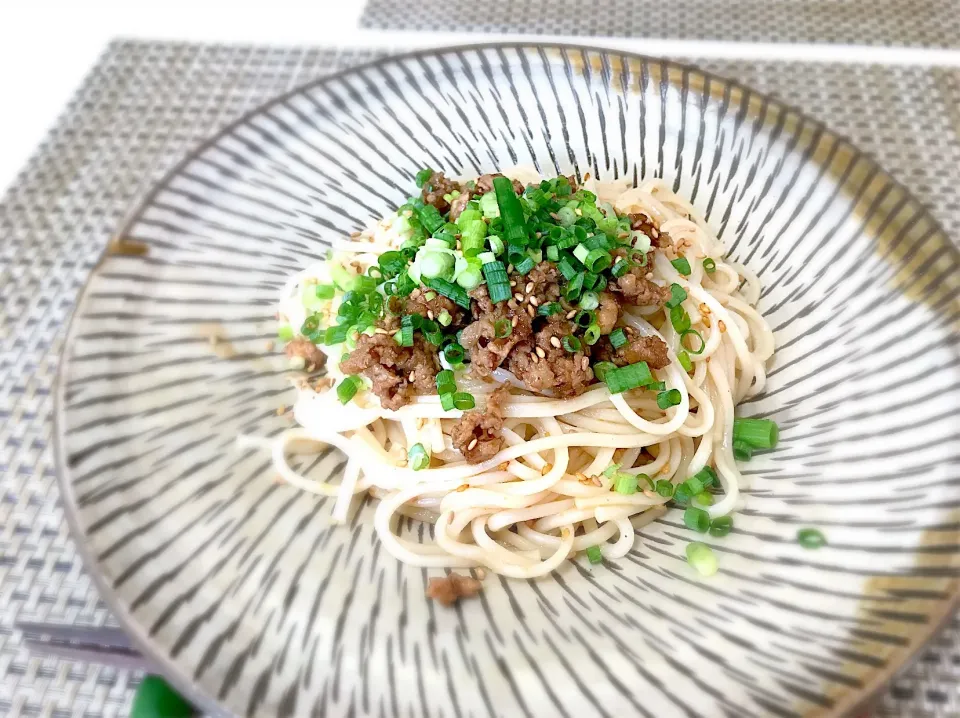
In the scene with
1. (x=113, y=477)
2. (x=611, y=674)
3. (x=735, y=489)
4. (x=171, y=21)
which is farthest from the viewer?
(x=171, y=21)

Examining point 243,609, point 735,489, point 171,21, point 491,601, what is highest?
point 171,21

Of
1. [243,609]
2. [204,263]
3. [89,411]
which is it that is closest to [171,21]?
[204,263]

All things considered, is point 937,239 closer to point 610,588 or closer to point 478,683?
point 610,588

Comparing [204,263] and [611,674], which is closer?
[611,674]

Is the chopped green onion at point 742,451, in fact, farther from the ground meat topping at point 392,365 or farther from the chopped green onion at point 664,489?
the ground meat topping at point 392,365

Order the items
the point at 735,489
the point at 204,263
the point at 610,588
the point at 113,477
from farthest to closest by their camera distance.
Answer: the point at 204,263 < the point at 735,489 < the point at 610,588 < the point at 113,477

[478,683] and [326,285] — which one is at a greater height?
[326,285]

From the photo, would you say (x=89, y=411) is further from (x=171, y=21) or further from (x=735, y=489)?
(x=171, y=21)

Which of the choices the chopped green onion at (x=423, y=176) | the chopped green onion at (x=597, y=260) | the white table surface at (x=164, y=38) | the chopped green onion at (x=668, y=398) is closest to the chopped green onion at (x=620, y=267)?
the chopped green onion at (x=597, y=260)
